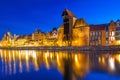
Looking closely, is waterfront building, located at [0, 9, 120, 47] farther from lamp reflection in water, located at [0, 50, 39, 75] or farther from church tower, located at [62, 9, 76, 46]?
lamp reflection in water, located at [0, 50, 39, 75]

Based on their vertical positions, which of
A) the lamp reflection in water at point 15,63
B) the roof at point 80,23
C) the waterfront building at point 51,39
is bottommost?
the lamp reflection in water at point 15,63

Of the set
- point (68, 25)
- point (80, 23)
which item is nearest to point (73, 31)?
point (68, 25)

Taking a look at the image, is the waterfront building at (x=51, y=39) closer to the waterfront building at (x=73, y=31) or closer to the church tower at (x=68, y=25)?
the waterfront building at (x=73, y=31)

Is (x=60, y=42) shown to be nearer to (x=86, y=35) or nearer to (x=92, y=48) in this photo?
(x=86, y=35)

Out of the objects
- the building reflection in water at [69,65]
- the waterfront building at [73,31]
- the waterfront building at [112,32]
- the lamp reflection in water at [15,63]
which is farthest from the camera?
the waterfront building at [73,31]

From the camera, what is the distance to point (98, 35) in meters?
90.8

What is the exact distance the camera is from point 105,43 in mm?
89500

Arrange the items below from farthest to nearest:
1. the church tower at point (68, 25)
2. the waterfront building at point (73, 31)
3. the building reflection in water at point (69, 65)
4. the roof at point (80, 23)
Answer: the church tower at point (68, 25) → the roof at point (80, 23) → the waterfront building at point (73, 31) → the building reflection in water at point (69, 65)

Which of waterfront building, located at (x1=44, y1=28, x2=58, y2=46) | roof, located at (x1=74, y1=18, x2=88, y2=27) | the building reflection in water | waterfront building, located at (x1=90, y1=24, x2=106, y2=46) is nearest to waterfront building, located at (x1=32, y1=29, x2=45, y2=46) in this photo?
waterfront building, located at (x1=44, y1=28, x2=58, y2=46)

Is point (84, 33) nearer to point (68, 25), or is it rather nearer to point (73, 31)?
point (73, 31)

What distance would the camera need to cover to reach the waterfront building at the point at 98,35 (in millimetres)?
89500

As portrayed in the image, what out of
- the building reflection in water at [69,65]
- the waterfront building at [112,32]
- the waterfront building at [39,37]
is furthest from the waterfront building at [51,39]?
the building reflection in water at [69,65]

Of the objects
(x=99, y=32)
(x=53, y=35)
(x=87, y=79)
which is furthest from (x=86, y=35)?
(x=87, y=79)

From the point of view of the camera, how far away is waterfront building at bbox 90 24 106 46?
294ft
